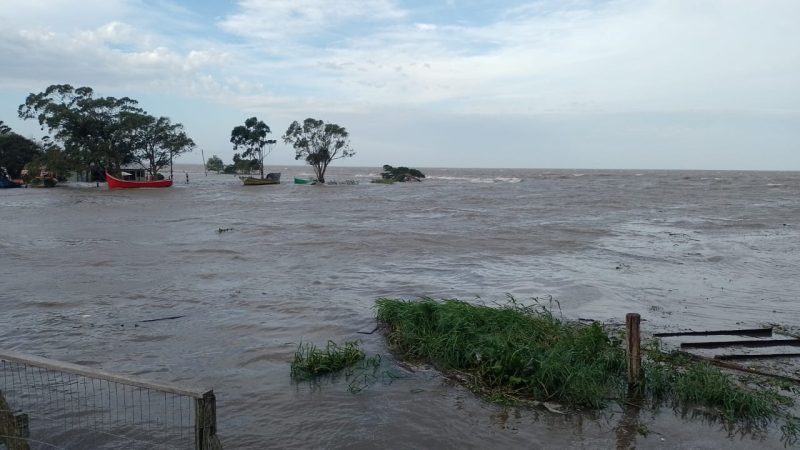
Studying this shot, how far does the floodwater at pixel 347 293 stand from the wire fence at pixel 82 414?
1.75ft

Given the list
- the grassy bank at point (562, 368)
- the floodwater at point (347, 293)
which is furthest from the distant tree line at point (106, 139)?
the grassy bank at point (562, 368)

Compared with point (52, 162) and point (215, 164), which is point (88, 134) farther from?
point (215, 164)

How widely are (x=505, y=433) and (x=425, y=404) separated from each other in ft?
3.13

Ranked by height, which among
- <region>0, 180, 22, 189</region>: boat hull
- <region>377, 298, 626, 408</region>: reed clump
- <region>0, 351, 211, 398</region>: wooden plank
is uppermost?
<region>0, 180, 22, 189</region>: boat hull

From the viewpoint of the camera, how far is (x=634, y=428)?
5484mm

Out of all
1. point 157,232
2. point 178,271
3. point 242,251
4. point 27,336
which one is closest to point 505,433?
point 27,336

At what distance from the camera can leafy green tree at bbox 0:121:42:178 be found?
165ft

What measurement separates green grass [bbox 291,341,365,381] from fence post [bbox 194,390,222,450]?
118 inches

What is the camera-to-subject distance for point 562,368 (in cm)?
611

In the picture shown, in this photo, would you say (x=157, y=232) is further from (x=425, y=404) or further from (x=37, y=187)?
(x=37, y=187)

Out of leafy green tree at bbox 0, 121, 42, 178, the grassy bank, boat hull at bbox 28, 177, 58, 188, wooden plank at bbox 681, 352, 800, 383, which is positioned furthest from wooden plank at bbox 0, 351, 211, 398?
leafy green tree at bbox 0, 121, 42, 178

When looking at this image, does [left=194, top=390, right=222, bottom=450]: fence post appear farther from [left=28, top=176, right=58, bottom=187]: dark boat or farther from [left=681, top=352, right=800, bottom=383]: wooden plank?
[left=28, top=176, right=58, bottom=187]: dark boat

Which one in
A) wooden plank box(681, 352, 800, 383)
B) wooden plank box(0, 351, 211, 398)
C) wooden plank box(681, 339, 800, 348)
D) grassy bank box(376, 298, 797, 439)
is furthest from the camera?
wooden plank box(681, 339, 800, 348)

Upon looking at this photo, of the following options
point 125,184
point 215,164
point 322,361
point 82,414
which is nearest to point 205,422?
point 82,414
